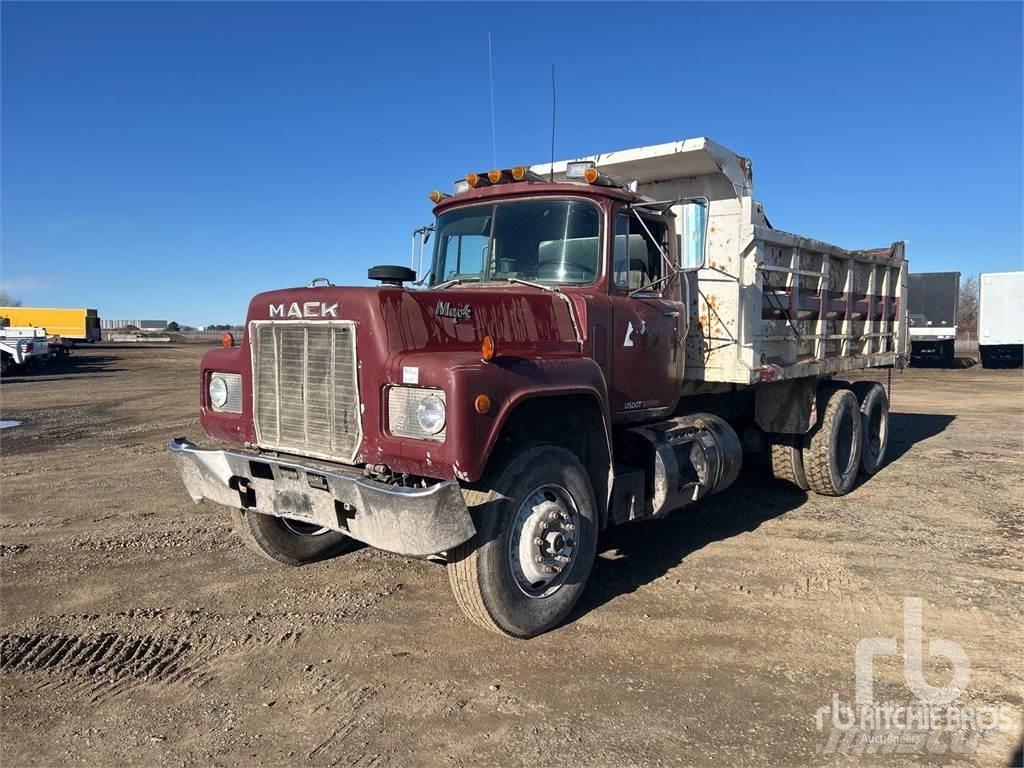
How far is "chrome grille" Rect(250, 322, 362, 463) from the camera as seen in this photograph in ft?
13.3

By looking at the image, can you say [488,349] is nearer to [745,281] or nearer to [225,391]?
[225,391]

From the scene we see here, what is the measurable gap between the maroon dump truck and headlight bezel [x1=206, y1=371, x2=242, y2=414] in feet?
0.05

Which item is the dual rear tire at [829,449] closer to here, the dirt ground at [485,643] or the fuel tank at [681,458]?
the dirt ground at [485,643]

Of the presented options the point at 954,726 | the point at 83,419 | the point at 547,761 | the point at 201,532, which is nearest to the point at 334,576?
the point at 201,532

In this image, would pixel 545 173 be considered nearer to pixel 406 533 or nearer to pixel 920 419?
pixel 406 533

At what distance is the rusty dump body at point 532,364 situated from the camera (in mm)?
3785

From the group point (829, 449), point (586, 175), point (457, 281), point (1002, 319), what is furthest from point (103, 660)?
point (1002, 319)

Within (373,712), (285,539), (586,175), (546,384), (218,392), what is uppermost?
(586,175)

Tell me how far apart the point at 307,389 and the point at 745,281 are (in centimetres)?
372

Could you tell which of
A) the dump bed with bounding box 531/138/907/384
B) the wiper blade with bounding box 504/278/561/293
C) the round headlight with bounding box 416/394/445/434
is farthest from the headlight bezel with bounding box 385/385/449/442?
the dump bed with bounding box 531/138/907/384

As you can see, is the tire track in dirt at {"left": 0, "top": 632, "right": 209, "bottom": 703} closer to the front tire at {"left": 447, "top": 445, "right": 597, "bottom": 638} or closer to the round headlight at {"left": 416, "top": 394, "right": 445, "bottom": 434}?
the front tire at {"left": 447, "top": 445, "right": 597, "bottom": 638}

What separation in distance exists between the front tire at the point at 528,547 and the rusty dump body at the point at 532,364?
0.20m

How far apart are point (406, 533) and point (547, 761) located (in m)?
1.23

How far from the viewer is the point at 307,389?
4.26 m
